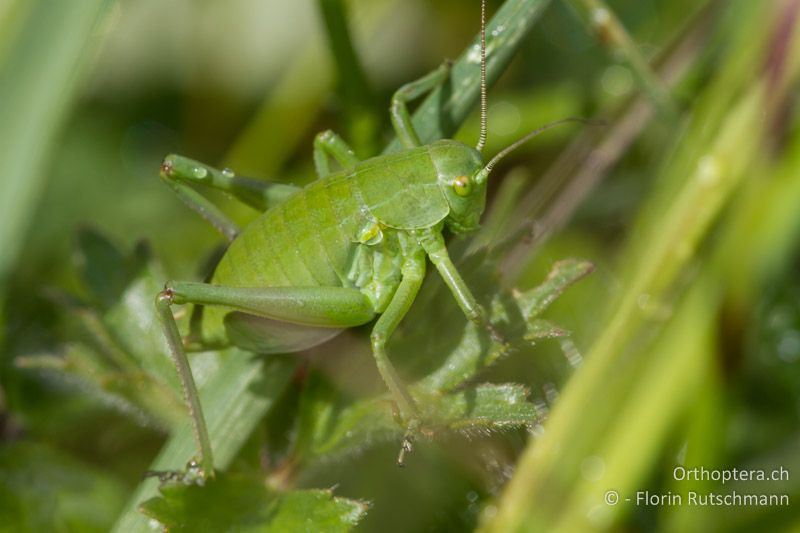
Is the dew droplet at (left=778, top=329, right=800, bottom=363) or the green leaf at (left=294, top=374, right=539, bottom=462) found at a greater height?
the green leaf at (left=294, top=374, right=539, bottom=462)

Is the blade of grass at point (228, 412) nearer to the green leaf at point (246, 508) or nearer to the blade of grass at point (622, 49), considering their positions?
the green leaf at point (246, 508)

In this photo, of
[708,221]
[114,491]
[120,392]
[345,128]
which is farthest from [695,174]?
[114,491]

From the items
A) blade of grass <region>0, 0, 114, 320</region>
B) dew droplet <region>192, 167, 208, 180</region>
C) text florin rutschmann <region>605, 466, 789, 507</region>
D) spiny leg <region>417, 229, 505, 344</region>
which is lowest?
text florin rutschmann <region>605, 466, 789, 507</region>

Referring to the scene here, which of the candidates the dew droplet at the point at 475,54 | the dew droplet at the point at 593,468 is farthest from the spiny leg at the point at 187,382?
the dew droplet at the point at 475,54

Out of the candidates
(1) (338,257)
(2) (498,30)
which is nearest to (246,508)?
(1) (338,257)

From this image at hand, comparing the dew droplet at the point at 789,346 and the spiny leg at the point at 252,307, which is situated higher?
the spiny leg at the point at 252,307

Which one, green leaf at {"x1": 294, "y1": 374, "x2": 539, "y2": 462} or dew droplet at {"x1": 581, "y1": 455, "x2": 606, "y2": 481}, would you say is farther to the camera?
dew droplet at {"x1": 581, "y1": 455, "x2": 606, "y2": 481}

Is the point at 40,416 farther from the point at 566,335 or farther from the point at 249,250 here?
the point at 566,335

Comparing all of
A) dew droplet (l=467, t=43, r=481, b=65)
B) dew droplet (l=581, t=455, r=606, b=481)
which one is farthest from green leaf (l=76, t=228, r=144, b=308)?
dew droplet (l=581, t=455, r=606, b=481)

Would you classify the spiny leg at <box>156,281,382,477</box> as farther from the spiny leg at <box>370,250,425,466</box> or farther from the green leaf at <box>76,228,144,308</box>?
the green leaf at <box>76,228,144,308</box>
